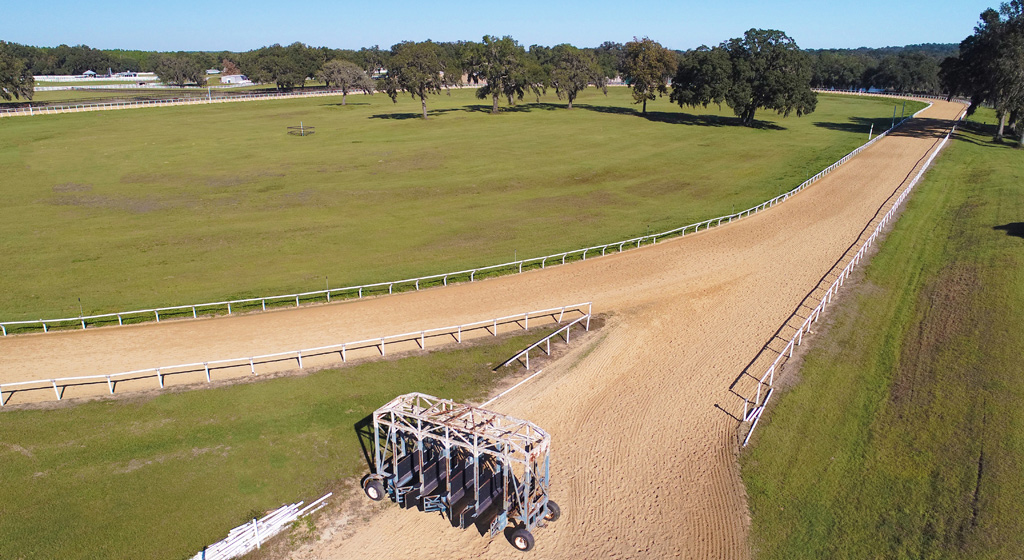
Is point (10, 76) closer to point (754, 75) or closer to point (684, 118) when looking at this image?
point (684, 118)

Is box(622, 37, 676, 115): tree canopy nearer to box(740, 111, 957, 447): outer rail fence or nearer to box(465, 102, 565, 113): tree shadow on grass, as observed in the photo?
box(465, 102, 565, 113): tree shadow on grass

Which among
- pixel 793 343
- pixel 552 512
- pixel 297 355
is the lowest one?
pixel 552 512

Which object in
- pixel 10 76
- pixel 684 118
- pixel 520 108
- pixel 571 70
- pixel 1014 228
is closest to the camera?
pixel 1014 228

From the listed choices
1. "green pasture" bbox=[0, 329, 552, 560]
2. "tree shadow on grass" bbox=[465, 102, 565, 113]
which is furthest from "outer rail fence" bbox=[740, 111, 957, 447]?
"tree shadow on grass" bbox=[465, 102, 565, 113]

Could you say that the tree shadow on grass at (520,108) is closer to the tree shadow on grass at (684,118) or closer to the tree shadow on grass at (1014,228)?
the tree shadow on grass at (684,118)

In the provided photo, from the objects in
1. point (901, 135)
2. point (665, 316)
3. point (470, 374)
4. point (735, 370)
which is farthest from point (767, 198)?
point (901, 135)

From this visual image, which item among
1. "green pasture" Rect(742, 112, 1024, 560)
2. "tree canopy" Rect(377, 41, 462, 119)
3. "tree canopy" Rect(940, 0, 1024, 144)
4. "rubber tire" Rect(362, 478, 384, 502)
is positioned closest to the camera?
"green pasture" Rect(742, 112, 1024, 560)

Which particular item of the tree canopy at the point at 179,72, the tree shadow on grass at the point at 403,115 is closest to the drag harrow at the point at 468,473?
the tree shadow on grass at the point at 403,115

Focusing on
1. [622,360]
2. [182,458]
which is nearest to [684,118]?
[622,360]
